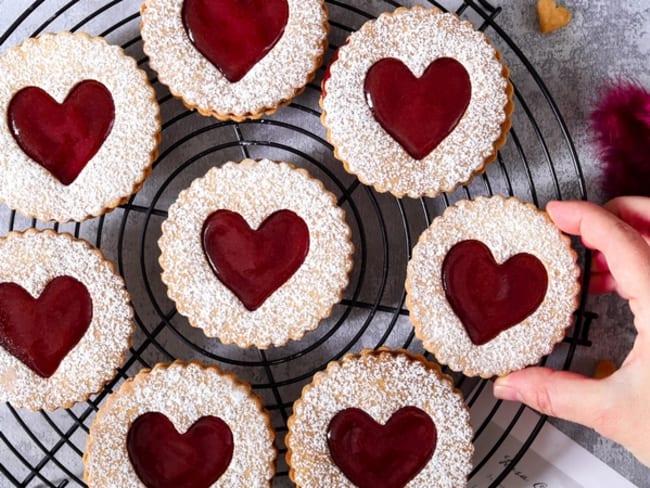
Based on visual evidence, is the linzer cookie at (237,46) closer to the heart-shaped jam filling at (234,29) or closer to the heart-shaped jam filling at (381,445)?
the heart-shaped jam filling at (234,29)

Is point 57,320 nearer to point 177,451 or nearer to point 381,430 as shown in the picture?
point 177,451

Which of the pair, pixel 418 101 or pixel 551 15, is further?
pixel 551 15

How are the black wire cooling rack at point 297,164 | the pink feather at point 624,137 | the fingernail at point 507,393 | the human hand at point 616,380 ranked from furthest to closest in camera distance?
the black wire cooling rack at point 297,164 → the pink feather at point 624,137 → the fingernail at point 507,393 → the human hand at point 616,380

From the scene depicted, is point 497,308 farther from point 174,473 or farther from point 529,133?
point 174,473

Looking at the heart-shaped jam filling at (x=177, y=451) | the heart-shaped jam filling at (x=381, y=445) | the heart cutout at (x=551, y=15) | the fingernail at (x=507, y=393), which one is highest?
the heart cutout at (x=551, y=15)

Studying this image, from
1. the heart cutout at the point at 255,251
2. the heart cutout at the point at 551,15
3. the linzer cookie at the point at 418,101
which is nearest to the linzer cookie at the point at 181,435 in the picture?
the heart cutout at the point at 255,251

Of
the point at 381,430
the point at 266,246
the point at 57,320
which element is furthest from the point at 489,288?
the point at 57,320

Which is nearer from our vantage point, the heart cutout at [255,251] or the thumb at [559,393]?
the thumb at [559,393]
